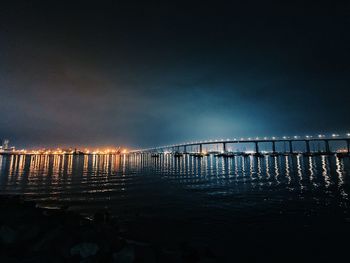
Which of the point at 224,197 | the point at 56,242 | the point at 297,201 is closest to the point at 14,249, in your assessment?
the point at 56,242

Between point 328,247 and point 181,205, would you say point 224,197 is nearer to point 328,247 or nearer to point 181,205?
point 181,205

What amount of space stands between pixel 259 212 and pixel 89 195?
67.8 feet

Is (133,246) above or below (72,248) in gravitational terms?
below

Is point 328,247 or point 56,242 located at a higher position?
point 56,242

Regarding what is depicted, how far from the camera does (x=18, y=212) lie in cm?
1537

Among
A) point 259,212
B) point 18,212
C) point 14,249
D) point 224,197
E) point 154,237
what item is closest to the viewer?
point 14,249

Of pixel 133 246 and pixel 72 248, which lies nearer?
pixel 72 248

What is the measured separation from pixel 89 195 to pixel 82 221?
12.7 m

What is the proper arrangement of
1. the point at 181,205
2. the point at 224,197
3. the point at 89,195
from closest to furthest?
the point at 181,205 → the point at 224,197 → the point at 89,195

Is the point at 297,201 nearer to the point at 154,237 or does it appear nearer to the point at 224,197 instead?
the point at 224,197

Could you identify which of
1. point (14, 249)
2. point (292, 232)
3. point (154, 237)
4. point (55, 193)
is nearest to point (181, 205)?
point (154, 237)

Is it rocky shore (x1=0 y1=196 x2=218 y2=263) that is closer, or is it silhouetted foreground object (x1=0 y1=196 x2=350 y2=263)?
rocky shore (x1=0 y1=196 x2=218 y2=263)

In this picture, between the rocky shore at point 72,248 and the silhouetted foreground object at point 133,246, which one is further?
the silhouetted foreground object at point 133,246

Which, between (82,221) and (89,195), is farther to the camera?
(89,195)
